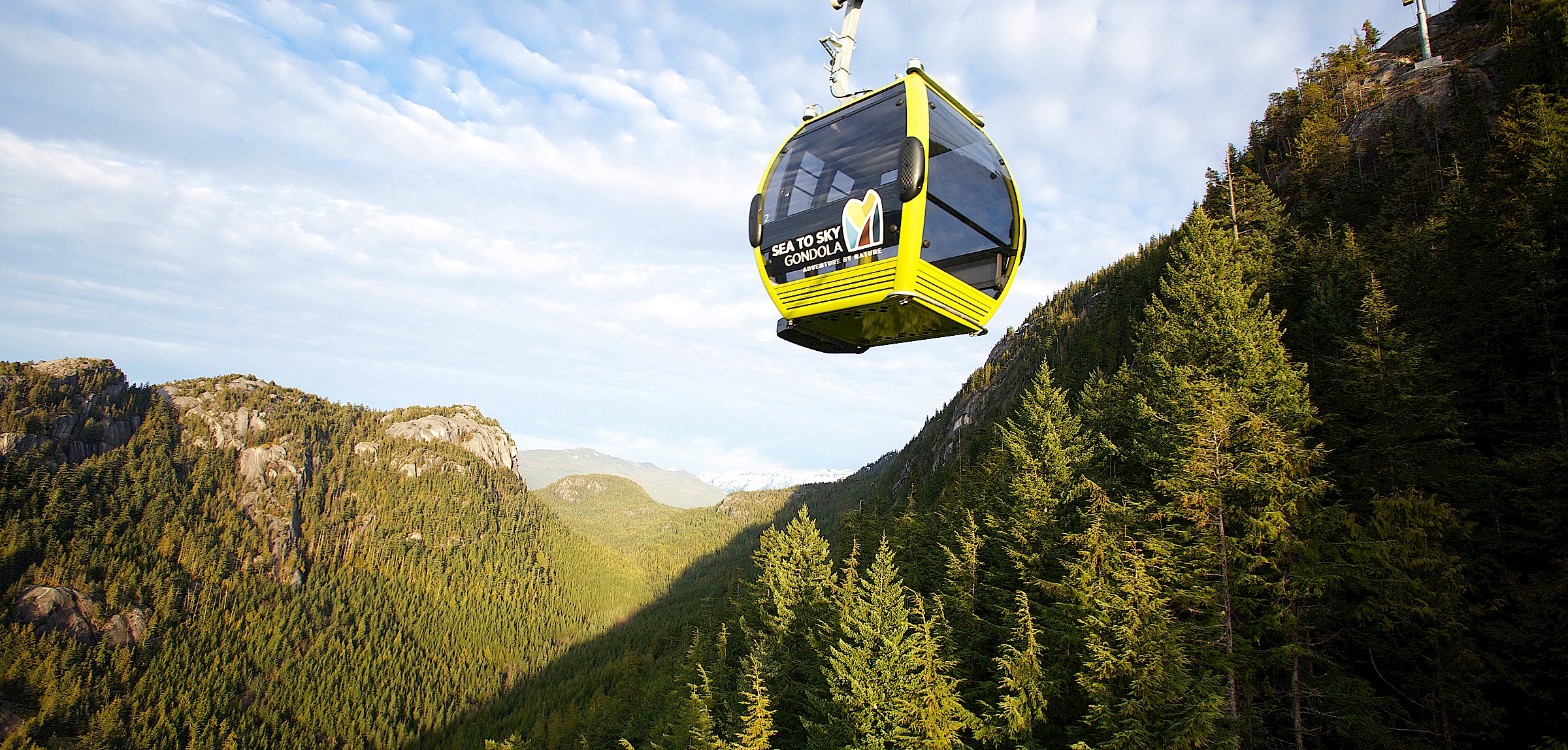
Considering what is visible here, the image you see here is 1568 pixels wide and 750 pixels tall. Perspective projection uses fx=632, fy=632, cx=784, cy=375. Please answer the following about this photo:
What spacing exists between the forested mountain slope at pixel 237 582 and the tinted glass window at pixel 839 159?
453 feet

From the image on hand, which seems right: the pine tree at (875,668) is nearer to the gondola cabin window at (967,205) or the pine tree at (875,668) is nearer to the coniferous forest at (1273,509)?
the coniferous forest at (1273,509)

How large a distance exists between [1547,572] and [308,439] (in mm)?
241598

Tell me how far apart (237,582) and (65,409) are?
58522mm

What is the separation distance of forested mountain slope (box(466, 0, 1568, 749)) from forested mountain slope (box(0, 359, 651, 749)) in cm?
12139

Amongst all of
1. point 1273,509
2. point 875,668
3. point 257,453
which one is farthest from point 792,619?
point 257,453

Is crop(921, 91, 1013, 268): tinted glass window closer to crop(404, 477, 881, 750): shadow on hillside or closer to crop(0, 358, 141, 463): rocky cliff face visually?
crop(404, 477, 881, 750): shadow on hillside

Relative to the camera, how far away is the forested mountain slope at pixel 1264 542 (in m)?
16.1

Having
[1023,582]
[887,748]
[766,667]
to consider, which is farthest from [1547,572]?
[766,667]

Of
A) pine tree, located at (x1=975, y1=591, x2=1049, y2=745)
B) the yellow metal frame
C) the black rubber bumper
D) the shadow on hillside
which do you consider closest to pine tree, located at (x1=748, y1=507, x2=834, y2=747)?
pine tree, located at (x1=975, y1=591, x2=1049, y2=745)

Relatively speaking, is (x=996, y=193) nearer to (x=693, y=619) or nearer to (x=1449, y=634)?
(x=1449, y=634)

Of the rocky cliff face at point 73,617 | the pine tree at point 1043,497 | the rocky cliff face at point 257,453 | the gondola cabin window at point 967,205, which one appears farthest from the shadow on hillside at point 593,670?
the rocky cliff face at point 257,453

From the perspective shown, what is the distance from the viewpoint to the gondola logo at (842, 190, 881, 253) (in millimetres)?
7172

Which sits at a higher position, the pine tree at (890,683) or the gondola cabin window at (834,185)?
the gondola cabin window at (834,185)

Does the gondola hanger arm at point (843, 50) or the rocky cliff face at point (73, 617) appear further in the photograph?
the rocky cliff face at point (73, 617)
